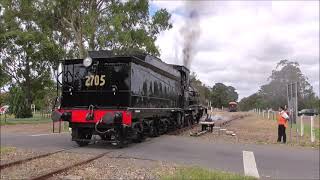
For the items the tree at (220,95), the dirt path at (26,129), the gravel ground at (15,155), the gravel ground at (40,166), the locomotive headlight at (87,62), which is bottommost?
the gravel ground at (40,166)

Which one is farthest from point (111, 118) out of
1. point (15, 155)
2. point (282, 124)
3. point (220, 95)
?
point (220, 95)

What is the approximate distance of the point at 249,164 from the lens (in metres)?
13.9

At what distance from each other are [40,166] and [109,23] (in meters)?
20.3

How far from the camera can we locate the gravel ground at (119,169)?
Result: 1049 centimetres

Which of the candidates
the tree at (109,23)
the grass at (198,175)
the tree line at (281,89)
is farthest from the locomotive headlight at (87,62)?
the tree line at (281,89)

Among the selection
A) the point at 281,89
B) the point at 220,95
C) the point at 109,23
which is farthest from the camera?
the point at 220,95

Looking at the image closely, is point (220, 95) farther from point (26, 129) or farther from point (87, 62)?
point (87, 62)

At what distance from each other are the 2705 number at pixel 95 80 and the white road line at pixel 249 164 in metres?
5.23

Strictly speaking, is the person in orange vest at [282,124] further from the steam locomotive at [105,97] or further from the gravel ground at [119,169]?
the gravel ground at [119,169]

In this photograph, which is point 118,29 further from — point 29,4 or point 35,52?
point 35,52

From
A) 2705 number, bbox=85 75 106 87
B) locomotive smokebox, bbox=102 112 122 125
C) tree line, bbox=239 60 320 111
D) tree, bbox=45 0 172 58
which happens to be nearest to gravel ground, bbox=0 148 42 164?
locomotive smokebox, bbox=102 112 122 125

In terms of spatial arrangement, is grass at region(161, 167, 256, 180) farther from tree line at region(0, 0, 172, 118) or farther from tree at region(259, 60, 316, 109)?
tree at region(259, 60, 316, 109)

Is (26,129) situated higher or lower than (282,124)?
lower

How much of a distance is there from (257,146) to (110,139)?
18.2ft
